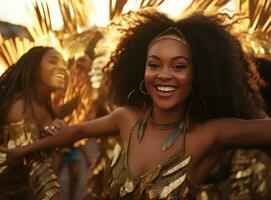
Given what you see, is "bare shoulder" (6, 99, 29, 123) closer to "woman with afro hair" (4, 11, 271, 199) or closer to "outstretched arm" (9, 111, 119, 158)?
"outstretched arm" (9, 111, 119, 158)

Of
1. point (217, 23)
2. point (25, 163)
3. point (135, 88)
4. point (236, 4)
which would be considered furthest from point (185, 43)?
point (25, 163)

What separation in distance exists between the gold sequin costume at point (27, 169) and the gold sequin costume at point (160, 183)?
665mm

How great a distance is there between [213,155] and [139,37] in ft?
2.06

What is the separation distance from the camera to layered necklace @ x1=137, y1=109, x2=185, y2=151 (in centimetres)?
235

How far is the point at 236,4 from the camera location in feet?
9.14

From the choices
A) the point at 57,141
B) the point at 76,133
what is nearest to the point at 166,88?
the point at 76,133

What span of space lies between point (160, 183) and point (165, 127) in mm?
Result: 257


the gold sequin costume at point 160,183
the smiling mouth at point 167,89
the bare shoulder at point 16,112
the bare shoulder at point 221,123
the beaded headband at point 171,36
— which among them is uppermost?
the beaded headband at point 171,36

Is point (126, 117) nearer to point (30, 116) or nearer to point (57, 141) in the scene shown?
point (57, 141)

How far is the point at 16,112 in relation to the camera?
3008 millimetres

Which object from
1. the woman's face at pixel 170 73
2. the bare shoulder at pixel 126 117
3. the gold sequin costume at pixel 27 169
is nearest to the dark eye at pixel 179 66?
the woman's face at pixel 170 73

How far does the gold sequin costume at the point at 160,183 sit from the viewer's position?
2.25 meters

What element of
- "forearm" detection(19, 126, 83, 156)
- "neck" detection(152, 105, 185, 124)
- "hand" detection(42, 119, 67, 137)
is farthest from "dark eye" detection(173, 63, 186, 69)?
"hand" detection(42, 119, 67, 137)

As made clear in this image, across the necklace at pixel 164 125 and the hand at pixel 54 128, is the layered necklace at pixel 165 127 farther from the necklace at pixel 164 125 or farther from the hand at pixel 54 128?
the hand at pixel 54 128
